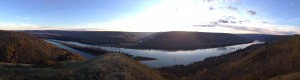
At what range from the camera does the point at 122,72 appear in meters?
25.3

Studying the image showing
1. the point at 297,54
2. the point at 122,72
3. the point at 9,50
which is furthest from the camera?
the point at 9,50

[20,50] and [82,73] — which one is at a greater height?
[82,73]

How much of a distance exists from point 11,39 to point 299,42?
5046 cm

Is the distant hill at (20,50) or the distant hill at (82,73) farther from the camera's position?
the distant hill at (20,50)

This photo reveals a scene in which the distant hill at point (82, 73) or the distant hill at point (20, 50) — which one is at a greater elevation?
the distant hill at point (82, 73)

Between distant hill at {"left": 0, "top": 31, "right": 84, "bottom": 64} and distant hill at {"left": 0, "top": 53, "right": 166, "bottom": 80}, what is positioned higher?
distant hill at {"left": 0, "top": 53, "right": 166, "bottom": 80}

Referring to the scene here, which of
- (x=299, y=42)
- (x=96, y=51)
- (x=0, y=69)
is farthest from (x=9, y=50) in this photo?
(x=96, y=51)

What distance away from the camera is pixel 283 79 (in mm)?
21703

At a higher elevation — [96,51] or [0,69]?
[0,69]

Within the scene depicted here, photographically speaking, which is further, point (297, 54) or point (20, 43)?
point (20, 43)

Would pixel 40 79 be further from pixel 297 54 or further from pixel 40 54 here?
pixel 40 54

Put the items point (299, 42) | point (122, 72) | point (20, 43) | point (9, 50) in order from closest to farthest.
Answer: point (122, 72) → point (299, 42) → point (9, 50) → point (20, 43)

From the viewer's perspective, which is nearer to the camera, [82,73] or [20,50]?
[82,73]

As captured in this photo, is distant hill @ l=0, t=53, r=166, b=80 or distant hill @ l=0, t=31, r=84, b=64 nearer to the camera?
distant hill @ l=0, t=53, r=166, b=80
